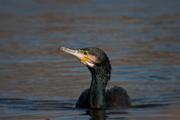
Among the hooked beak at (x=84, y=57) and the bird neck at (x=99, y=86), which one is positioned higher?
the hooked beak at (x=84, y=57)

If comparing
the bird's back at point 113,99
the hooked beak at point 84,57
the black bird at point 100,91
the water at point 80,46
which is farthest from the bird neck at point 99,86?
the water at point 80,46

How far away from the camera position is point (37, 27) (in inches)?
964

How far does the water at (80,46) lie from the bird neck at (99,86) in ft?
1.27

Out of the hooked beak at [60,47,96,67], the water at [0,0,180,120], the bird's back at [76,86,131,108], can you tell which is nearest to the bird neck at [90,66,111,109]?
the bird's back at [76,86,131,108]

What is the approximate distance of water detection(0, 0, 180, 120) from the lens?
1606 cm

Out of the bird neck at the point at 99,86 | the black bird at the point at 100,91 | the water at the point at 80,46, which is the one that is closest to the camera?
the black bird at the point at 100,91

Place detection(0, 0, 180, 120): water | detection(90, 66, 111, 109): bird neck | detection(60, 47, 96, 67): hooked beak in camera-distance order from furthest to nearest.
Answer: detection(0, 0, 180, 120): water, detection(90, 66, 111, 109): bird neck, detection(60, 47, 96, 67): hooked beak

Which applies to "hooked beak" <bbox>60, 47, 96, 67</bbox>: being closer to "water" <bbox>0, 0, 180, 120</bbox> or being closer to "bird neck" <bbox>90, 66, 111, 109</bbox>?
"bird neck" <bbox>90, 66, 111, 109</bbox>

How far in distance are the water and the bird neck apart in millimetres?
387

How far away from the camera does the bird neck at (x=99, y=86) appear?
1575 centimetres

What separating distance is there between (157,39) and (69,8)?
5.04 meters

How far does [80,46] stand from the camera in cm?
2198

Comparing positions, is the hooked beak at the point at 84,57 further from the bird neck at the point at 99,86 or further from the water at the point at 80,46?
the water at the point at 80,46

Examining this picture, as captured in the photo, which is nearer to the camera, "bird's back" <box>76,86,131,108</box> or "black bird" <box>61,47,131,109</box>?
"black bird" <box>61,47,131,109</box>
